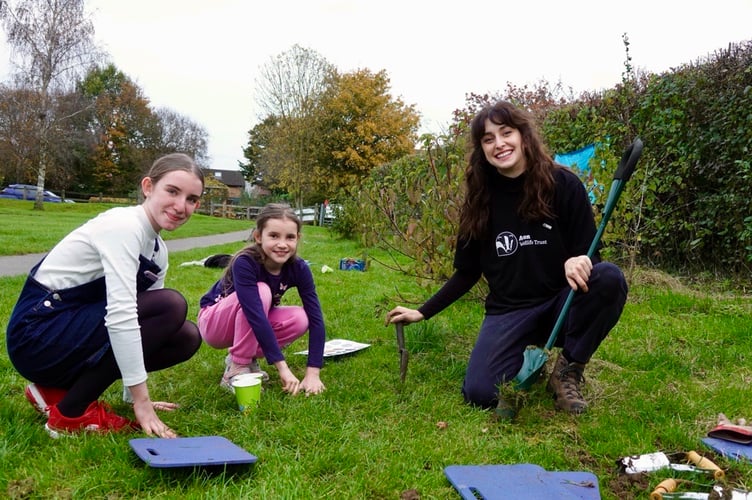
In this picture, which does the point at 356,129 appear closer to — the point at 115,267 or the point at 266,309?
the point at 266,309

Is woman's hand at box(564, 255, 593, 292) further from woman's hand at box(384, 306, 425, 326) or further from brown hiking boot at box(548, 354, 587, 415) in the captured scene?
woman's hand at box(384, 306, 425, 326)

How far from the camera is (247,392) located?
101 inches

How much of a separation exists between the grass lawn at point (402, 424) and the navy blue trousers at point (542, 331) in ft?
0.49

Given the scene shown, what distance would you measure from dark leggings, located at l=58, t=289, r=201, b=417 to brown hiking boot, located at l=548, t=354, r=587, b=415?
1.72 metres

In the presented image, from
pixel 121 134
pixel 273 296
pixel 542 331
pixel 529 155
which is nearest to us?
pixel 529 155

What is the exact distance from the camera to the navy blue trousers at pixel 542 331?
2.55 m

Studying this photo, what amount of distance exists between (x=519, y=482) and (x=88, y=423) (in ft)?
5.45

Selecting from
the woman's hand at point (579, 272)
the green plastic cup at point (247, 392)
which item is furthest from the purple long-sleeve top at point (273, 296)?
the woman's hand at point (579, 272)

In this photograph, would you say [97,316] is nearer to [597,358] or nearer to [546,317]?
[546,317]

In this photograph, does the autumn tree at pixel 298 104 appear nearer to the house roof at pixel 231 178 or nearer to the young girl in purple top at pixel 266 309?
the young girl in purple top at pixel 266 309

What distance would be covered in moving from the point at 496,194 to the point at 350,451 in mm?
1547

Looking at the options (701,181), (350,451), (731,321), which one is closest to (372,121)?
(701,181)

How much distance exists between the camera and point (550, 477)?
192 cm

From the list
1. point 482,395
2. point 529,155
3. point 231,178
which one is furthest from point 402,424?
point 231,178
